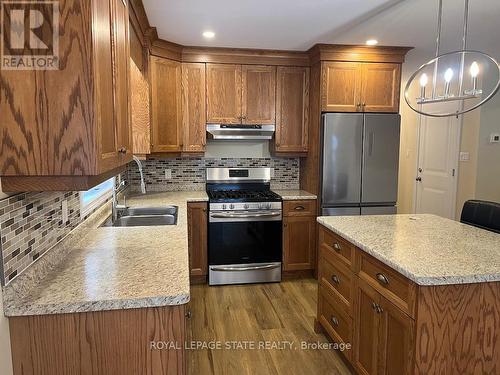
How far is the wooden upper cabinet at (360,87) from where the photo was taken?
3.57m

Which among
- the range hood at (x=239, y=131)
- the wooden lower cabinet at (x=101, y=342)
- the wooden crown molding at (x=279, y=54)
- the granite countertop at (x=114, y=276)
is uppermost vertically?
the wooden crown molding at (x=279, y=54)

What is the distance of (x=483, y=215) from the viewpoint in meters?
2.38

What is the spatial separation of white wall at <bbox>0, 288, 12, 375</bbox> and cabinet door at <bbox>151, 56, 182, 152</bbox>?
7.85 feet

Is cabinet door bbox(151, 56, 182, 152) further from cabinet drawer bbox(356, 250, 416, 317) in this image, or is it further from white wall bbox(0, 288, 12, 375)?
white wall bbox(0, 288, 12, 375)

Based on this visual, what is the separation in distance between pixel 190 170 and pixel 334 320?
2355 mm

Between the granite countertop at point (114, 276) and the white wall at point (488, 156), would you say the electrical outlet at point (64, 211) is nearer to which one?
the granite countertop at point (114, 276)

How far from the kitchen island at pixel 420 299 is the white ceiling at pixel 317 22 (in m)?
1.53

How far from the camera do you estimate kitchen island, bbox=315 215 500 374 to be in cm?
153

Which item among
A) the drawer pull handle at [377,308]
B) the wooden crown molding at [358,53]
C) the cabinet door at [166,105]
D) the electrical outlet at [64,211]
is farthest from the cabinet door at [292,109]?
the electrical outlet at [64,211]

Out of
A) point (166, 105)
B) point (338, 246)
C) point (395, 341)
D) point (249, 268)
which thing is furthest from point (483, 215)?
point (166, 105)

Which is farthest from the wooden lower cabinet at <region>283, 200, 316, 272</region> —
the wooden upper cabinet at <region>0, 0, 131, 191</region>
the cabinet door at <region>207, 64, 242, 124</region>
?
the wooden upper cabinet at <region>0, 0, 131, 191</region>

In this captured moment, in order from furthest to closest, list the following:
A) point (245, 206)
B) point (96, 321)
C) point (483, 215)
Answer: point (245, 206)
point (483, 215)
point (96, 321)

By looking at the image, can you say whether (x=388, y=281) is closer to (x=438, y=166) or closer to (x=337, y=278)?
(x=337, y=278)

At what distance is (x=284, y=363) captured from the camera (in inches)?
92.6
